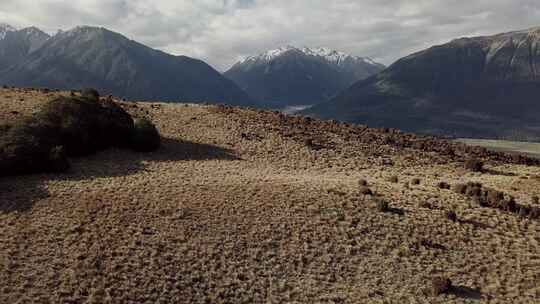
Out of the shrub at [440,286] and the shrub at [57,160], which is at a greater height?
the shrub at [57,160]

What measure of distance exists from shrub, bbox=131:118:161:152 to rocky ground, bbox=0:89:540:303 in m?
2.45

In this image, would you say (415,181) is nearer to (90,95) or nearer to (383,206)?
(383,206)

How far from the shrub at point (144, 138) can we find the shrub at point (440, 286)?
114ft

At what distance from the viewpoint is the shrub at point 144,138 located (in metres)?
52.2

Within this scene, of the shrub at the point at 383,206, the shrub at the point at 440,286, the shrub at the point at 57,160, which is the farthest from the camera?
the shrub at the point at 57,160

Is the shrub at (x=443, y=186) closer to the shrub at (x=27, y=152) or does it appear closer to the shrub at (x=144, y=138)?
the shrub at (x=144, y=138)

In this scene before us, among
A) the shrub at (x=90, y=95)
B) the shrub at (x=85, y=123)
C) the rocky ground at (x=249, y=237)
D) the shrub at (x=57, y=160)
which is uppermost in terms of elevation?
the shrub at (x=90, y=95)

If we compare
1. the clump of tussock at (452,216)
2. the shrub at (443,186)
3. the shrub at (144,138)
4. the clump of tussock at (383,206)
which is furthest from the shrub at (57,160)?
the shrub at (443,186)

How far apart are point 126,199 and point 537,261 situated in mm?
28885

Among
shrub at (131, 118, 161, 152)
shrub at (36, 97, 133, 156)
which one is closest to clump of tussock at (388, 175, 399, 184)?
shrub at (131, 118, 161, 152)

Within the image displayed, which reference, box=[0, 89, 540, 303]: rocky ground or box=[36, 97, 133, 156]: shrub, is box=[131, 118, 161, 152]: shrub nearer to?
box=[36, 97, 133, 156]: shrub

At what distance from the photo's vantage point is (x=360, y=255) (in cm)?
3138

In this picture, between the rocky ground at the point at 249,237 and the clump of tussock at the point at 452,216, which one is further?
the clump of tussock at the point at 452,216

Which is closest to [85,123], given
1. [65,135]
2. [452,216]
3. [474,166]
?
[65,135]
